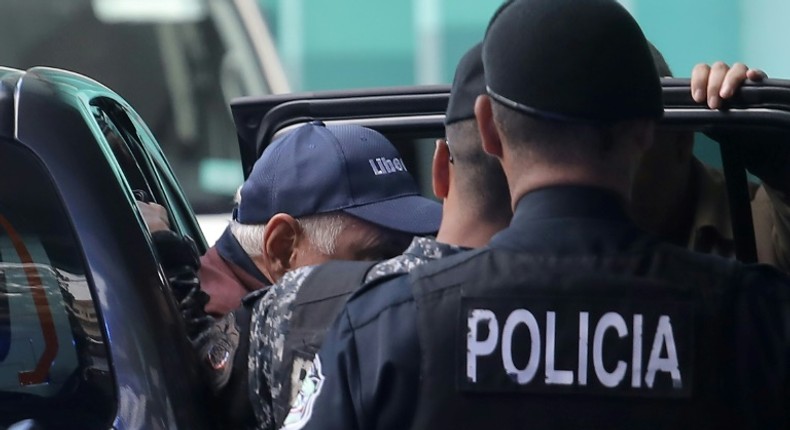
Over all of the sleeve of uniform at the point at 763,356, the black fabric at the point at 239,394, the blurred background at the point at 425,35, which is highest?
the sleeve of uniform at the point at 763,356

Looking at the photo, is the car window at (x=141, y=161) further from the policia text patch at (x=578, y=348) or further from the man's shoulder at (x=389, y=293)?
the policia text patch at (x=578, y=348)

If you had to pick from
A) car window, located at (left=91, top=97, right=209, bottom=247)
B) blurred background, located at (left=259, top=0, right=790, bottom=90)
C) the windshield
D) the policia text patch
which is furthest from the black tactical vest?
blurred background, located at (left=259, top=0, right=790, bottom=90)

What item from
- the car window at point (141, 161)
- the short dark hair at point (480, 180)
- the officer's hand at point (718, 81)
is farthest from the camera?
the car window at point (141, 161)

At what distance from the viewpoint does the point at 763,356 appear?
1.62 meters

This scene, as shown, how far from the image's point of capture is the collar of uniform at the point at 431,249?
1.80m

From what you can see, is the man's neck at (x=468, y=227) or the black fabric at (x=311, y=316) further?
the black fabric at (x=311, y=316)

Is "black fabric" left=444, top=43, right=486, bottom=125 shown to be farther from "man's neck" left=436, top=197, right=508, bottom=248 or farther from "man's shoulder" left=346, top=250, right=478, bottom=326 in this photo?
"man's shoulder" left=346, top=250, right=478, bottom=326

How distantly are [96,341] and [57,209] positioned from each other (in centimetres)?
19

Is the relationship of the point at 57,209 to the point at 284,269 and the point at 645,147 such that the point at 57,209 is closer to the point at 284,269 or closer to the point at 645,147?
the point at 284,269

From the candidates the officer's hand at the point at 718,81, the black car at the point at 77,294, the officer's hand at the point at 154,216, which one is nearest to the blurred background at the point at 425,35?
the officer's hand at the point at 154,216

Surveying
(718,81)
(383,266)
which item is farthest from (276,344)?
(718,81)

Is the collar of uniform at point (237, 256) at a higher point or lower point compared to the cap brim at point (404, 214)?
lower

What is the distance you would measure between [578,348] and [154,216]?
0.97 metres

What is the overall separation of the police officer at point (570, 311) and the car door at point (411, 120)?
69 centimetres
